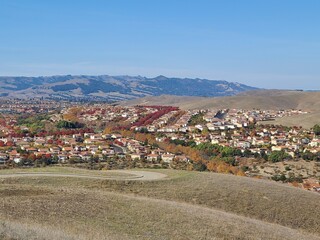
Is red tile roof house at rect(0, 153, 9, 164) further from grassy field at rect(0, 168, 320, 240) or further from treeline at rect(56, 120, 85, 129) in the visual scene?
treeline at rect(56, 120, 85, 129)

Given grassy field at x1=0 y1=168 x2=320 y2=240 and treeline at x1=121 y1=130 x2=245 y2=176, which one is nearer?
grassy field at x1=0 y1=168 x2=320 y2=240

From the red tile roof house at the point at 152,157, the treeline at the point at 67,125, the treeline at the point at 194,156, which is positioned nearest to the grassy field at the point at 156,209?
the treeline at the point at 194,156

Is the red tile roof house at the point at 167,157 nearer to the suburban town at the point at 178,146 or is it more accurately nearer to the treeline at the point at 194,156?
the suburban town at the point at 178,146

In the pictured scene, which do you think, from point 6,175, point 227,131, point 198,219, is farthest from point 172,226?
point 227,131

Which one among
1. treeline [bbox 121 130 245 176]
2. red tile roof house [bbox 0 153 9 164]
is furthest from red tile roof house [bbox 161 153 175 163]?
red tile roof house [bbox 0 153 9 164]

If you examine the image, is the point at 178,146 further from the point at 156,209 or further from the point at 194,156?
the point at 156,209

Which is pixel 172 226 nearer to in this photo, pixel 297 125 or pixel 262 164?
pixel 262 164
